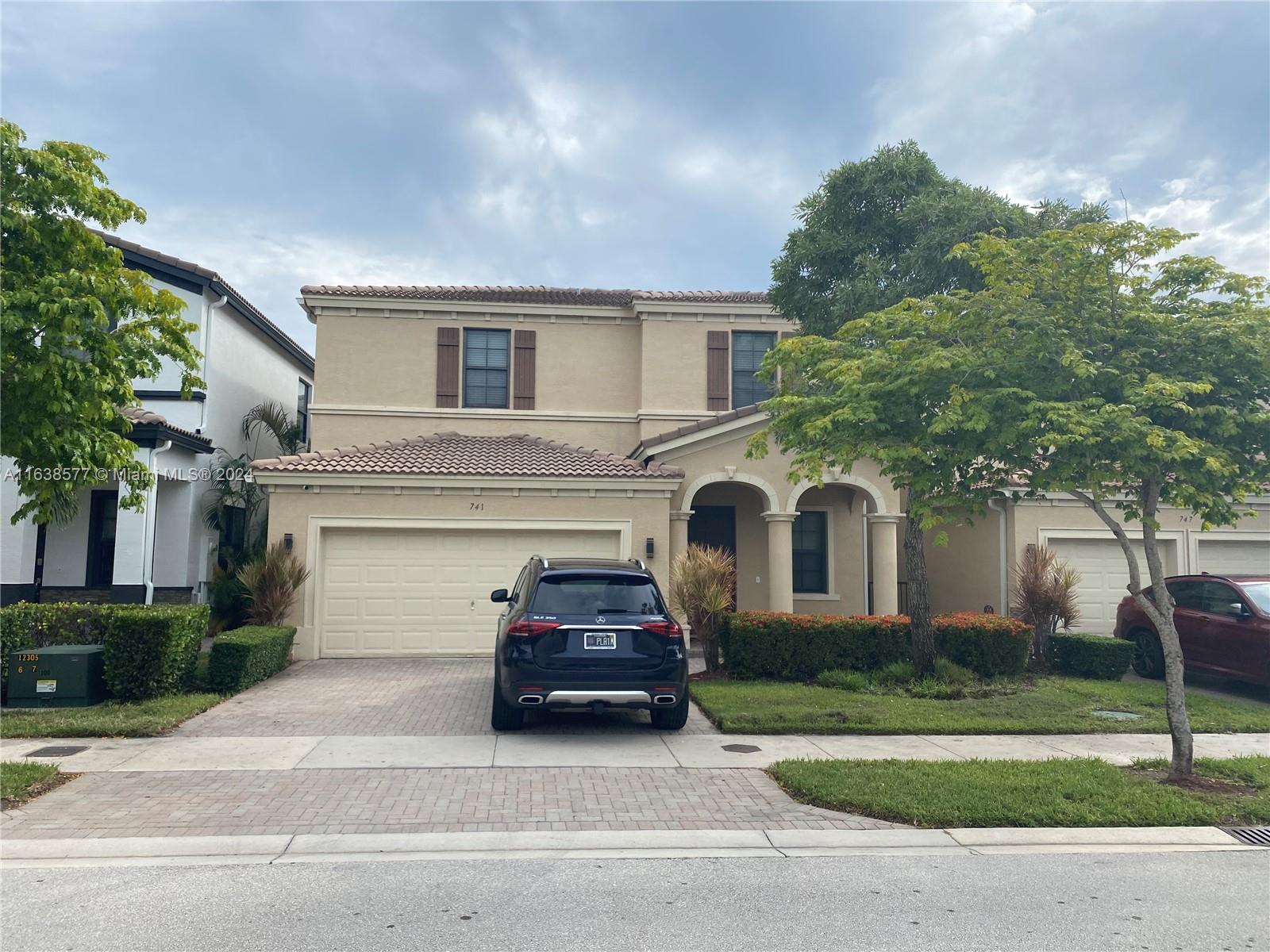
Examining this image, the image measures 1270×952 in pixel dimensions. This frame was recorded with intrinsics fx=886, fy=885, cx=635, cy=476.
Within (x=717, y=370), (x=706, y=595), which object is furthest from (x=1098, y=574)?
(x=706, y=595)

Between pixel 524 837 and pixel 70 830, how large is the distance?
3.07 m

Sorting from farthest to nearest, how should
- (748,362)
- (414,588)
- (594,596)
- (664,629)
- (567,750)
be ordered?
(748,362) < (414,588) < (594,596) < (664,629) < (567,750)

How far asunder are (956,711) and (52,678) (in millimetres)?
10365

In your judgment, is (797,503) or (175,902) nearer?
(175,902)

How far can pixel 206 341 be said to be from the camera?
17.4 metres

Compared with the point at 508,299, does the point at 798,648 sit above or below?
below

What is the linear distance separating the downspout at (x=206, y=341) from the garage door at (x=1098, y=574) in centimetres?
1623

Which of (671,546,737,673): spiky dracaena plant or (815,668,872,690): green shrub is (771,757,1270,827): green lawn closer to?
(815,668,872,690): green shrub

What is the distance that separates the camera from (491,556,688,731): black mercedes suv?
8.37 metres

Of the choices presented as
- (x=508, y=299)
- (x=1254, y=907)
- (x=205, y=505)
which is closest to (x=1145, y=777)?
(x=1254, y=907)

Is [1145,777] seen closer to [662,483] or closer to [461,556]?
[662,483]

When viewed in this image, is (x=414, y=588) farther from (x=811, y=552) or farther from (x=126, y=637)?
(x=811, y=552)

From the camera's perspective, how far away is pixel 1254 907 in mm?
5023

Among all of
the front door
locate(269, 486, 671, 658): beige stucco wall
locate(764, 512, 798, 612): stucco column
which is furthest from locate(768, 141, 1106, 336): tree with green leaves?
the front door
